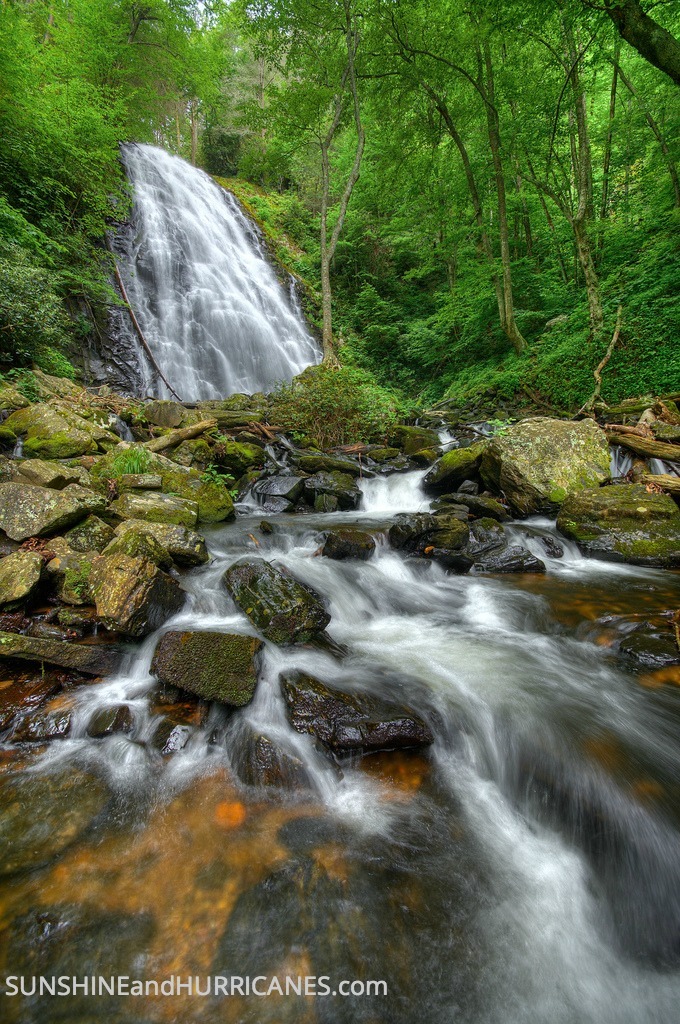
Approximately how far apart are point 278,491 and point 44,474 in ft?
11.5

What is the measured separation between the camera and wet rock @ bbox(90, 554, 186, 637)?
3.30 meters

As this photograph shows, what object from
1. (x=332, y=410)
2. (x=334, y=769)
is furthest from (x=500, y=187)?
(x=334, y=769)

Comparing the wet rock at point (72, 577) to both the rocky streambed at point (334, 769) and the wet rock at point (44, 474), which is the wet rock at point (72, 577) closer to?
the rocky streambed at point (334, 769)

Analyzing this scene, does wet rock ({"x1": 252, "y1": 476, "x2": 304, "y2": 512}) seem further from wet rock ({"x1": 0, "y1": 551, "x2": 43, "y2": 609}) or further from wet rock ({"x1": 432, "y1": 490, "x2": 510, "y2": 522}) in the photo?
wet rock ({"x1": 0, "y1": 551, "x2": 43, "y2": 609})

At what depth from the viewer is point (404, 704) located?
298 centimetres

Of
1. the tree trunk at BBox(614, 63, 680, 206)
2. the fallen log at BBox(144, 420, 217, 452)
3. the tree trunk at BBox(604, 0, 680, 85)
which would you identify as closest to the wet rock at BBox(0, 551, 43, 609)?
the fallen log at BBox(144, 420, 217, 452)

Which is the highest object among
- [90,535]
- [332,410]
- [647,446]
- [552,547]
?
[332,410]

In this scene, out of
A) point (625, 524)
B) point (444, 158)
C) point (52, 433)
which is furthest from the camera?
point (444, 158)

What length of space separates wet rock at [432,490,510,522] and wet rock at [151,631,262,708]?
176 inches

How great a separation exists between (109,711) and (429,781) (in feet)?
6.73

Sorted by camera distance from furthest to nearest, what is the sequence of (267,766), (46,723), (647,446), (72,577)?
1. (647,446)
2. (72,577)
3. (46,723)
4. (267,766)

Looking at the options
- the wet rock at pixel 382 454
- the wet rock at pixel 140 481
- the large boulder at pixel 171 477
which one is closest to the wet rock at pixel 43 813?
the large boulder at pixel 171 477

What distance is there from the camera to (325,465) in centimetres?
830

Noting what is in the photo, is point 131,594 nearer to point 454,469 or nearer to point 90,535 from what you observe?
point 90,535
